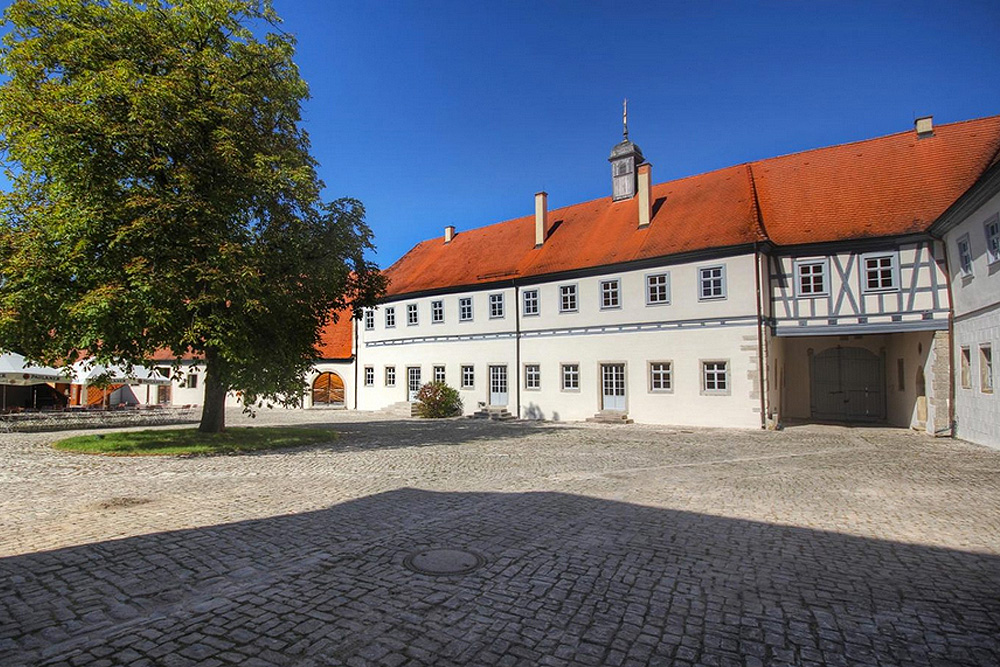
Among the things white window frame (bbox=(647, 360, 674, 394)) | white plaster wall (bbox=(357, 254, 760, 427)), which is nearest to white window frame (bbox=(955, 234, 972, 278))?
white plaster wall (bbox=(357, 254, 760, 427))

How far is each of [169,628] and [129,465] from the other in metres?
9.20

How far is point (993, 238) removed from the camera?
13906 millimetres

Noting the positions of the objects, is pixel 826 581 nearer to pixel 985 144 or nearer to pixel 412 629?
pixel 412 629

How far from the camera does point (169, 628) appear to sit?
4035 millimetres

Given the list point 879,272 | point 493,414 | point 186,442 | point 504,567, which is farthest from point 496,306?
point 504,567

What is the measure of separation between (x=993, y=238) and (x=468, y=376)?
2044 centimetres

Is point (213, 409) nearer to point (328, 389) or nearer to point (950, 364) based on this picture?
point (328, 389)

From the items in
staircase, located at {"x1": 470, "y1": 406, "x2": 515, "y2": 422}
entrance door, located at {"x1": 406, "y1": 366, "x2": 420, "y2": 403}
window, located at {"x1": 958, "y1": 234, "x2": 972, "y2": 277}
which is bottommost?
staircase, located at {"x1": 470, "y1": 406, "x2": 515, "y2": 422}

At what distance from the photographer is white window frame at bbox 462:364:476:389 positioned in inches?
1110

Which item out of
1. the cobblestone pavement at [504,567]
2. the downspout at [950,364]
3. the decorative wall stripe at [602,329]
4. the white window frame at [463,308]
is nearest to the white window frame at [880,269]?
the downspout at [950,364]

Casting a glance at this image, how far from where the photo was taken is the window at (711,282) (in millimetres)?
20656

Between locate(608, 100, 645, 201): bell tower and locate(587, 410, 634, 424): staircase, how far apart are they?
35.2ft

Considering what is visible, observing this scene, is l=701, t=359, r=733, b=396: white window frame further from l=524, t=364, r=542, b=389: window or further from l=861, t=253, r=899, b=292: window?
l=524, t=364, r=542, b=389: window

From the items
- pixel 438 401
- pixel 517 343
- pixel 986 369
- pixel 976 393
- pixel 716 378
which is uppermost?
pixel 517 343
